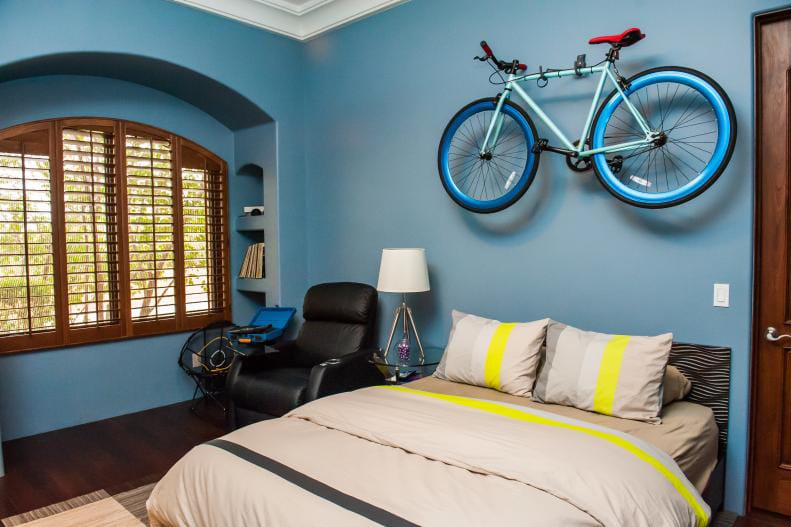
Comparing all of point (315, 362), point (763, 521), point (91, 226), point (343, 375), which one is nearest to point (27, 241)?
point (91, 226)

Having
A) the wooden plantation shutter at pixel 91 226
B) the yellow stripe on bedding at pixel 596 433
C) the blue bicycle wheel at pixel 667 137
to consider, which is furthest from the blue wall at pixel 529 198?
the wooden plantation shutter at pixel 91 226

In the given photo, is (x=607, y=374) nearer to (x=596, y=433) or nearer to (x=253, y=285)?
(x=596, y=433)

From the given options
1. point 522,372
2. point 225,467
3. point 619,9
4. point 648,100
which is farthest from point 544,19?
point 225,467

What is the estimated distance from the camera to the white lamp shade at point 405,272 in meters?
3.56

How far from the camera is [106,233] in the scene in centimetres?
426

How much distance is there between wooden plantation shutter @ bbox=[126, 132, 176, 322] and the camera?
438cm

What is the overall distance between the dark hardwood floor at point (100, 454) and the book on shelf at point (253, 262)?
1.16 m

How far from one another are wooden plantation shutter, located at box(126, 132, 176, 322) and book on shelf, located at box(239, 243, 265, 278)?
614 mm

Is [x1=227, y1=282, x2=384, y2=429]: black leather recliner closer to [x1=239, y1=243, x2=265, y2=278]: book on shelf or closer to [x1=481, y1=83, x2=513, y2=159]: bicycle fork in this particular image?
[x1=239, y1=243, x2=265, y2=278]: book on shelf

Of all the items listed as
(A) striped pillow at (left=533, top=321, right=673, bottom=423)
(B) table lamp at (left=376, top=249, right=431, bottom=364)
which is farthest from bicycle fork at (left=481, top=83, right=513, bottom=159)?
(A) striped pillow at (left=533, top=321, right=673, bottom=423)

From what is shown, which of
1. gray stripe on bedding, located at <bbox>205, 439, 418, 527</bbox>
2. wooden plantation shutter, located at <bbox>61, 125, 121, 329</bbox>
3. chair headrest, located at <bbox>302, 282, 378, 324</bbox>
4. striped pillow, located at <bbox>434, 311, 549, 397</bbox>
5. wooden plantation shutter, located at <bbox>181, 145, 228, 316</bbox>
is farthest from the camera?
wooden plantation shutter, located at <bbox>181, 145, 228, 316</bbox>

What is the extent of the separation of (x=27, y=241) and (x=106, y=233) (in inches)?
20.8

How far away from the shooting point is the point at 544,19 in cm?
326

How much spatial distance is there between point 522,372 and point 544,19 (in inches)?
79.6
